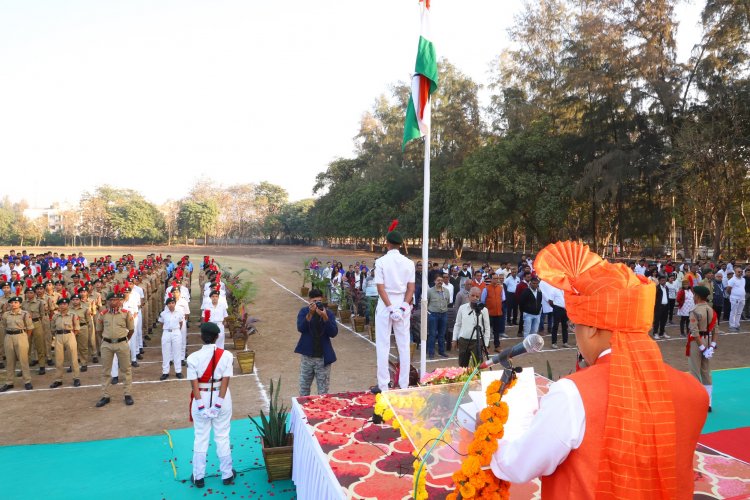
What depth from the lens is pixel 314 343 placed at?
6.28 meters

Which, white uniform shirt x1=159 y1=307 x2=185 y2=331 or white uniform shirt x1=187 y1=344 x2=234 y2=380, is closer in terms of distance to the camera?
white uniform shirt x1=187 y1=344 x2=234 y2=380

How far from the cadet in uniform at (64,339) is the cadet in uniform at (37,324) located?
1328 millimetres

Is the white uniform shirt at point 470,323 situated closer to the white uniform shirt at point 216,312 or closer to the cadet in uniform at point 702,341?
the cadet in uniform at point 702,341

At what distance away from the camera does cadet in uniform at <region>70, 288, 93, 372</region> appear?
31.3 ft

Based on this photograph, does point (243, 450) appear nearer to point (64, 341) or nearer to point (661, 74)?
point (64, 341)

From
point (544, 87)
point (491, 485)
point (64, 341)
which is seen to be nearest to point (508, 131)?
point (544, 87)

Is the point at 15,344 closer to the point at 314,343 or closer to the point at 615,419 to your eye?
the point at 314,343

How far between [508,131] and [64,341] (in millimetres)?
28115

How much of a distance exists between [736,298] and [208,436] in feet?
50.0

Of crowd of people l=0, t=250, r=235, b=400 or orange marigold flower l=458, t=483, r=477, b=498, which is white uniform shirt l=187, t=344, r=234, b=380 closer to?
crowd of people l=0, t=250, r=235, b=400

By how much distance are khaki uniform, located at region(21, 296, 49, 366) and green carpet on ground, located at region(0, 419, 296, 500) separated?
4390mm

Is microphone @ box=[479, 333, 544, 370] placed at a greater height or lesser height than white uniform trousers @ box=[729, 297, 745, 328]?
greater

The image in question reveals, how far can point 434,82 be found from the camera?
19.5ft

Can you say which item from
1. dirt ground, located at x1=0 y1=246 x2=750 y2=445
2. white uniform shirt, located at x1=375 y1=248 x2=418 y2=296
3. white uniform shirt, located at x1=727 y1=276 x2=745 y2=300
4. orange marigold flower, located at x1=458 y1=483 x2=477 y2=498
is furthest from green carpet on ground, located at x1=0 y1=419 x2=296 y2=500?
white uniform shirt, located at x1=727 y1=276 x2=745 y2=300
